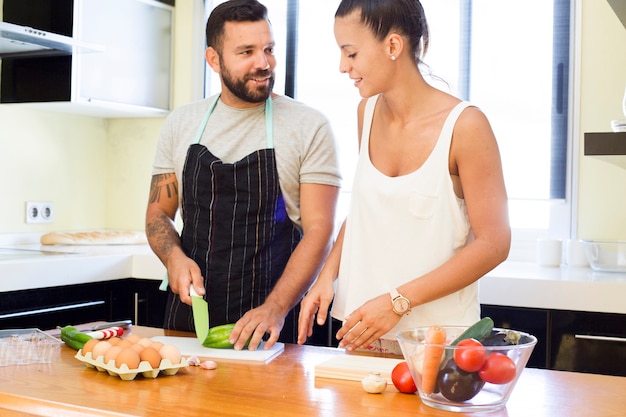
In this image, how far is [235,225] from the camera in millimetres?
2045

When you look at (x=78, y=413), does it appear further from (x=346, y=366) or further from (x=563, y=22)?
(x=563, y=22)

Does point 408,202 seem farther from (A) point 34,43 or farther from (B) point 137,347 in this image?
(A) point 34,43

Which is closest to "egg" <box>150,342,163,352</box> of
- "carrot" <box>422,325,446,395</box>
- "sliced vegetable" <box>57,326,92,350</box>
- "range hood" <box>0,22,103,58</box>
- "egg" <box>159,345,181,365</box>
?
"egg" <box>159,345,181,365</box>

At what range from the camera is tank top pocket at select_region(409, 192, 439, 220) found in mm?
1618

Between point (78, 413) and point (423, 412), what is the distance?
496 mm

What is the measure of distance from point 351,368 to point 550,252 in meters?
1.65

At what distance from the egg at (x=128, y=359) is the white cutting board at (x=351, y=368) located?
302mm

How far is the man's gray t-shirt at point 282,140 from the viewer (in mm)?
2049

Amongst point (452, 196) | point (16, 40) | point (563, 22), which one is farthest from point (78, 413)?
point (563, 22)

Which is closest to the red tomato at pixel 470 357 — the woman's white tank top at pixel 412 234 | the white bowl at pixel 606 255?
the woman's white tank top at pixel 412 234

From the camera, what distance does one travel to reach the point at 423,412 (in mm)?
1185

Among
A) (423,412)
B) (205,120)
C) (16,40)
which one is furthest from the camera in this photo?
(16,40)

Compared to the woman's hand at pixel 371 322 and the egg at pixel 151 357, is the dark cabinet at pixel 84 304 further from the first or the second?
the woman's hand at pixel 371 322

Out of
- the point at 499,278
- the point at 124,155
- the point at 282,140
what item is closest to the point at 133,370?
the point at 282,140
